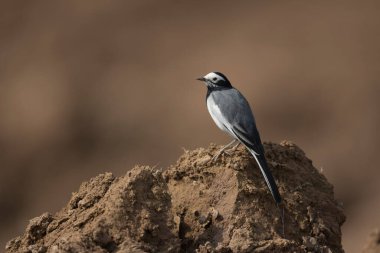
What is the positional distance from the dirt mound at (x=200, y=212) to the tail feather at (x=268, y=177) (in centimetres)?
9

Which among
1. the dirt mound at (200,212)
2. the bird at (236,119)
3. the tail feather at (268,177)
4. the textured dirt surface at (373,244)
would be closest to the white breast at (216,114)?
the bird at (236,119)

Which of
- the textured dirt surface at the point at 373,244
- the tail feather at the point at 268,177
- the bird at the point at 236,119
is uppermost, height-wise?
the bird at the point at 236,119

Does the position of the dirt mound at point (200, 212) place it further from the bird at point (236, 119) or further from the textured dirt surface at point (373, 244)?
the textured dirt surface at point (373, 244)

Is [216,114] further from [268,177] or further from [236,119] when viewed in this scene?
[268,177]

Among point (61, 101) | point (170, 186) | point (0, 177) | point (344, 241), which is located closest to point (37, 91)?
point (61, 101)

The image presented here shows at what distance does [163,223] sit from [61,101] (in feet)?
72.9

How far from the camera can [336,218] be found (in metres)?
11.4

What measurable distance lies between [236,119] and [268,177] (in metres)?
1.65

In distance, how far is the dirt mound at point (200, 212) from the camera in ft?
32.1

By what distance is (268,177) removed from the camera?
10914mm

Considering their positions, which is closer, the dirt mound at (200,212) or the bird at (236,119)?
the dirt mound at (200,212)

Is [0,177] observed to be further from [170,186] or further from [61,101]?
[170,186]

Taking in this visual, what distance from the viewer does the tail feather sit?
35.5 feet

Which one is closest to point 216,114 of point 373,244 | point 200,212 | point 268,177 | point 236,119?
point 236,119
